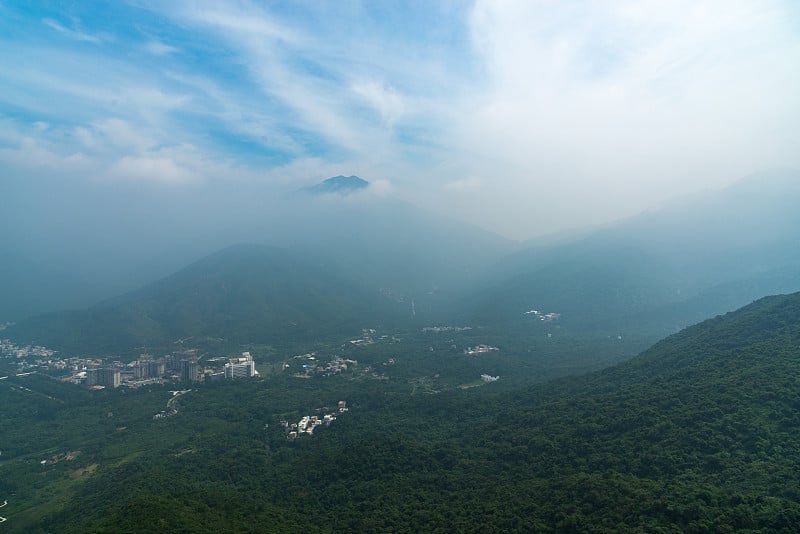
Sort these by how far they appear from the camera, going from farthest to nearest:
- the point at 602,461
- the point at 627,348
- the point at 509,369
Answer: the point at 627,348, the point at 509,369, the point at 602,461

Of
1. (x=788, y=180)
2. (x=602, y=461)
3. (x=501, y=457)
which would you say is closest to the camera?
(x=602, y=461)

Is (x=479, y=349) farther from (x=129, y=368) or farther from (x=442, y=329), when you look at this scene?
(x=129, y=368)

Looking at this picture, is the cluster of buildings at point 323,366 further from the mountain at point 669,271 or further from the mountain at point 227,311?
the mountain at point 669,271

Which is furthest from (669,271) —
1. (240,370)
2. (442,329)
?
(240,370)

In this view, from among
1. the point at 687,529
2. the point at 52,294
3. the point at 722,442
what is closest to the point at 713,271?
the point at 722,442

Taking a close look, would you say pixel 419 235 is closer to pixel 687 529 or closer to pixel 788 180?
pixel 788 180

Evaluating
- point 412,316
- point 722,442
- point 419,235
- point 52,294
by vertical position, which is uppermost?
point 419,235

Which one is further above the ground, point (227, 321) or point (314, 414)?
point (227, 321)
